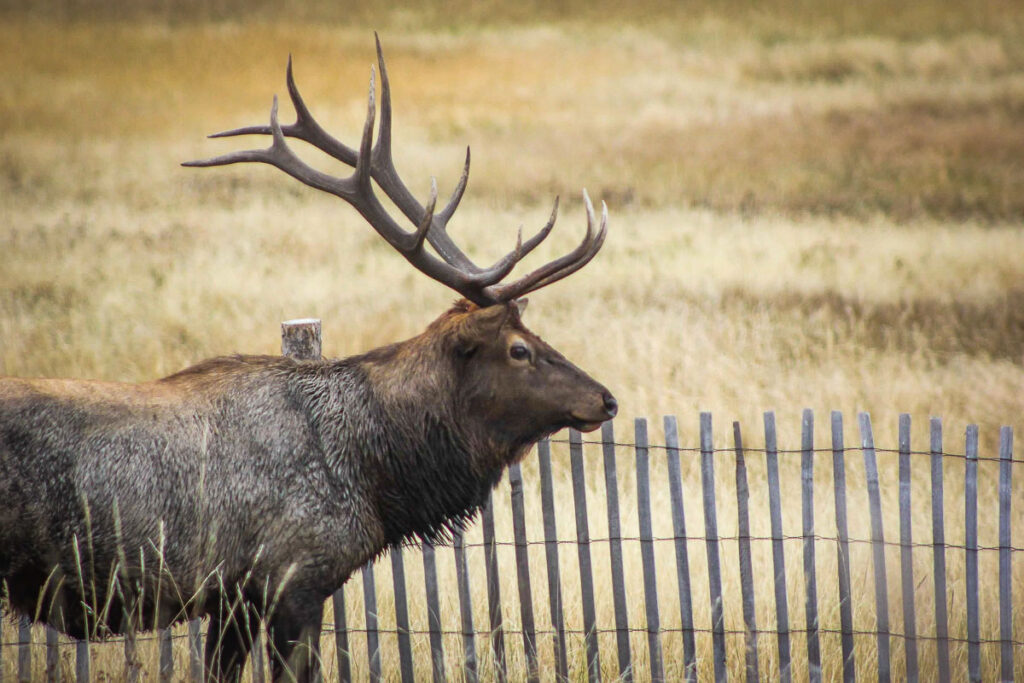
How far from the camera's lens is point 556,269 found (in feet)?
14.1

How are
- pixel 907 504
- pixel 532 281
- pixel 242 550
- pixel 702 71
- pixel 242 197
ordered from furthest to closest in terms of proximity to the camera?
pixel 702 71 < pixel 242 197 < pixel 907 504 < pixel 532 281 < pixel 242 550

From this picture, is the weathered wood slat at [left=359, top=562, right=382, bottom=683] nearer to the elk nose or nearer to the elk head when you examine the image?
the elk head

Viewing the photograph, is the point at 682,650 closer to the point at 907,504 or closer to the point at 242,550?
the point at 907,504

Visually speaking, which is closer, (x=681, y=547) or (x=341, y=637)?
(x=681, y=547)

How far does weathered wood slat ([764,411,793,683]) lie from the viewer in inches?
189

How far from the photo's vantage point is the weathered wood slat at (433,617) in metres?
4.93

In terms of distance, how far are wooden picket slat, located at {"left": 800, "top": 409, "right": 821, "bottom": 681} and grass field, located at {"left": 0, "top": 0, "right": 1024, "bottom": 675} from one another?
0.38 meters

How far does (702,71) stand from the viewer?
22.8 metres

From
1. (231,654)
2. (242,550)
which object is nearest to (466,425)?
(242,550)

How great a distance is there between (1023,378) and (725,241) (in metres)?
5.11

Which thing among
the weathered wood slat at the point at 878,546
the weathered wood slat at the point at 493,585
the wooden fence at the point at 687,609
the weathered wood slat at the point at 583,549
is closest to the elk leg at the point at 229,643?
the wooden fence at the point at 687,609

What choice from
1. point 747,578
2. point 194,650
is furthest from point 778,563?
point 194,650

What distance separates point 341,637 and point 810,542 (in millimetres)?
2009

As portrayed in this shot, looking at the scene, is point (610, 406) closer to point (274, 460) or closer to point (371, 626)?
point (274, 460)
